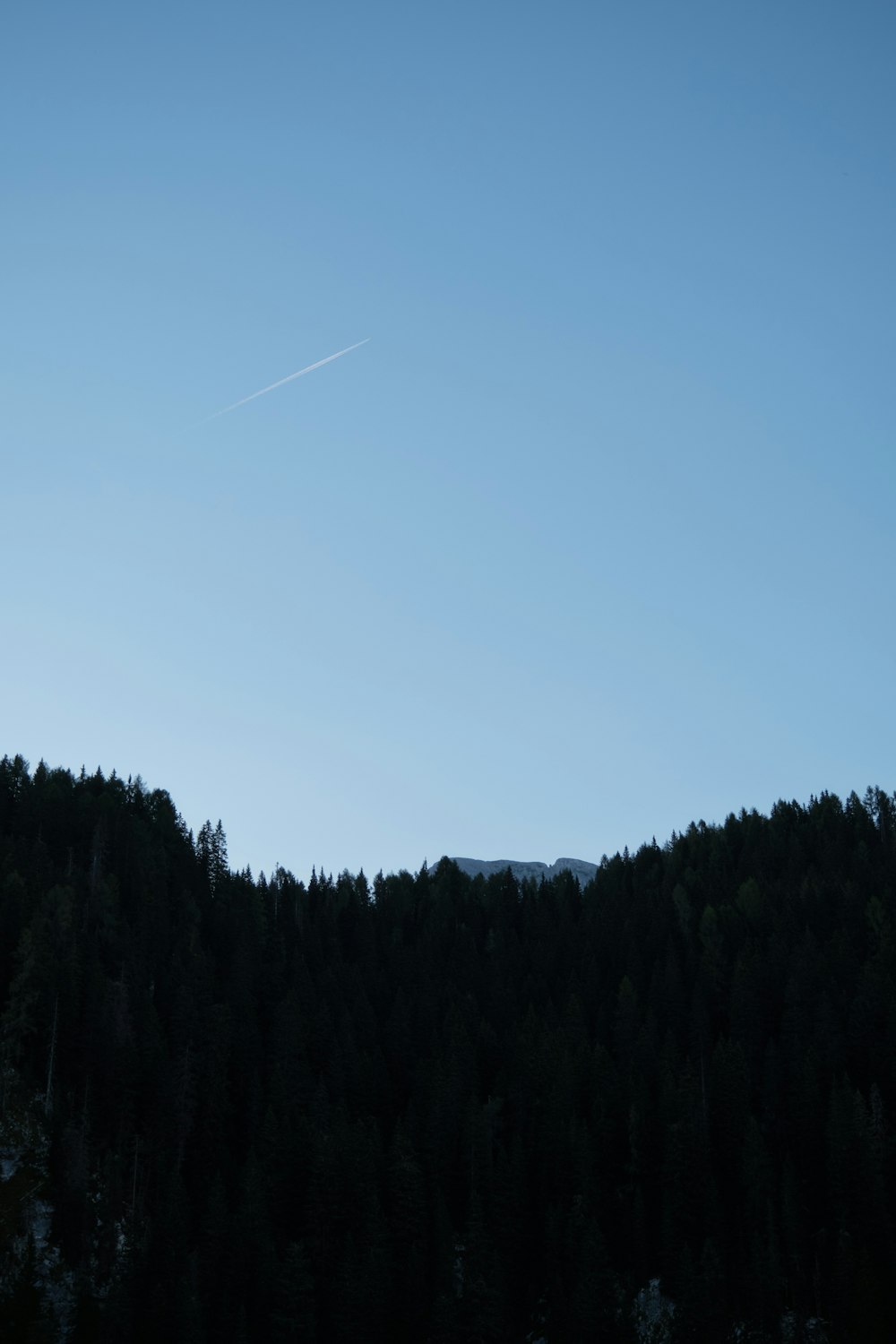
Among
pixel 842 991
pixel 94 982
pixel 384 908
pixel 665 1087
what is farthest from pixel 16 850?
pixel 842 991

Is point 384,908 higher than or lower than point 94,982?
higher

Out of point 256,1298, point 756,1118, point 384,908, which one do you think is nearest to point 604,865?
point 384,908

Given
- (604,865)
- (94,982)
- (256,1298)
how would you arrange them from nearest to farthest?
(256,1298) → (94,982) → (604,865)

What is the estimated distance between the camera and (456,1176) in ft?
343

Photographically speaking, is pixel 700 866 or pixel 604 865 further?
pixel 604 865

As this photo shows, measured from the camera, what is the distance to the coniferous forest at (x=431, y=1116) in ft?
288

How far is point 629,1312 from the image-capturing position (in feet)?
291

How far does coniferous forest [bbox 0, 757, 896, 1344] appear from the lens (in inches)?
3452

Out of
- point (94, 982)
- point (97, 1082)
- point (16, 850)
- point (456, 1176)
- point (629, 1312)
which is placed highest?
point (16, 850)

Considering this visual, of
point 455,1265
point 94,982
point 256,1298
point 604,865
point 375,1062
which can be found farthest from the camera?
point 604,865

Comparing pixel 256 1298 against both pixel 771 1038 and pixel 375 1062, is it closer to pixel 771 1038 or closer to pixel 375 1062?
pixel 375 1062

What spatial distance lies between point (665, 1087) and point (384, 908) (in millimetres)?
70686

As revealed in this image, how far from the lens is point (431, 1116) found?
109 m

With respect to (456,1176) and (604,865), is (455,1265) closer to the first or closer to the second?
(456,1176)
